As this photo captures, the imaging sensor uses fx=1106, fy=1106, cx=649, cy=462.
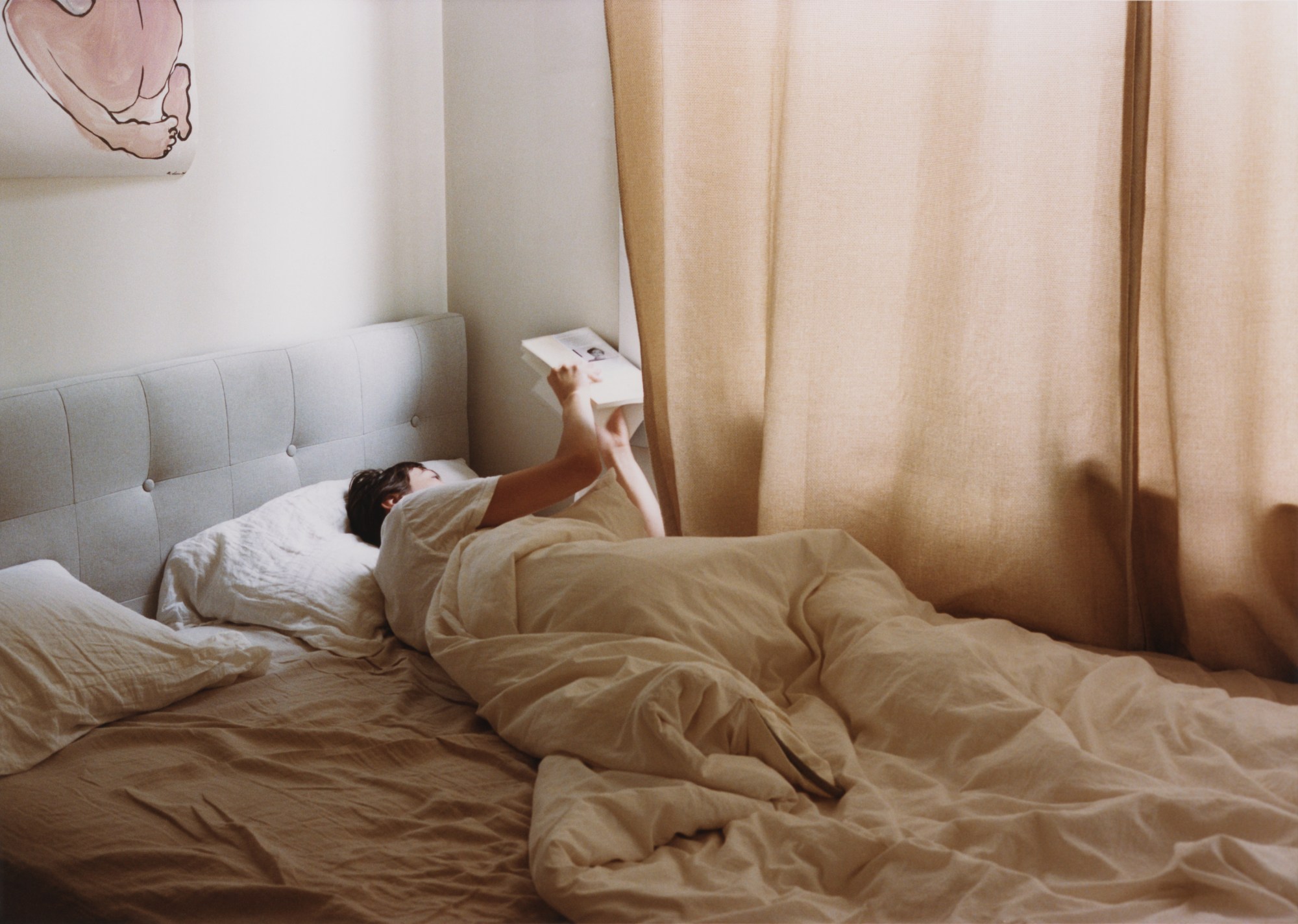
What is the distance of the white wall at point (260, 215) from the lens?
1.81m

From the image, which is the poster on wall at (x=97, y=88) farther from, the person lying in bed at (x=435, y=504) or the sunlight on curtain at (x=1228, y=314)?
the sunlight on curtain at (x=1228, y=314)

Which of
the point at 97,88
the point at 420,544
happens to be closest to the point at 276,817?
the point at 420,544

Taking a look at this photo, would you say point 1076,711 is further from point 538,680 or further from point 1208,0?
point 1208,0

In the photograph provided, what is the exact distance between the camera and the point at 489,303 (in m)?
2.53

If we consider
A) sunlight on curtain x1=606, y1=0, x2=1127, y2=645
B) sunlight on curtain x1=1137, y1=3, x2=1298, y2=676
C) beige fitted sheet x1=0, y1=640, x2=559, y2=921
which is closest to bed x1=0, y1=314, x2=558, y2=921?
beige fitted sheet x1=0, y1=640, x2=559, y2=921

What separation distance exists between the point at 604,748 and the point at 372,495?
915mm

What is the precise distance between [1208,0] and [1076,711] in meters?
1.03

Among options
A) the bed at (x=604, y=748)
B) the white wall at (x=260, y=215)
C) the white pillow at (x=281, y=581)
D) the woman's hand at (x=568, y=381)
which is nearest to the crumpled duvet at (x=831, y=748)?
the bed at (x=604, y=748)

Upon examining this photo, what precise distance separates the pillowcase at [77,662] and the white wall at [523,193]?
1030 millimetres

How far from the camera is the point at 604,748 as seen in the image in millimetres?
1320

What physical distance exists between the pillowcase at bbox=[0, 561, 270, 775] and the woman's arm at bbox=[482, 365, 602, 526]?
461 mm

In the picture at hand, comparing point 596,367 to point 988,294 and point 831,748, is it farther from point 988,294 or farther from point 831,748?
point 831,748

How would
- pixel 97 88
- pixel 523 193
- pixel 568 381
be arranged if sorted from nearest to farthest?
pixel 97 88, pixel 568 381, pixel 523 193

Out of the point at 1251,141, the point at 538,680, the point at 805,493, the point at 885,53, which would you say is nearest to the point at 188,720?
the point at 538,680
